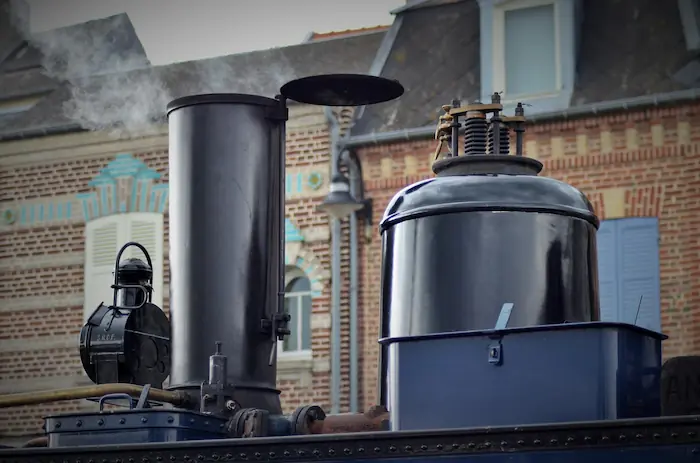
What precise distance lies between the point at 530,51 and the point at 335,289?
3.62 metres

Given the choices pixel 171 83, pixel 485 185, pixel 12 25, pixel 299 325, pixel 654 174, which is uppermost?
pixel 12 25

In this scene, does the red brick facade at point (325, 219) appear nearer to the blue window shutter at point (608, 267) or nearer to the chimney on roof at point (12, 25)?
the blue window shutter at point (608, 267)

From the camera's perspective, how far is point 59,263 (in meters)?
18.7

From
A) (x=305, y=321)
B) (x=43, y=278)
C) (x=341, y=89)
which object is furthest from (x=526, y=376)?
(x=43, y=278)

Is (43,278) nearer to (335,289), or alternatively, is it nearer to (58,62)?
(58,62)

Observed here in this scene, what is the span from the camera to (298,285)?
17.1 metres

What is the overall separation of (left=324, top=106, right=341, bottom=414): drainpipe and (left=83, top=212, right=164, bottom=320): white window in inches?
104

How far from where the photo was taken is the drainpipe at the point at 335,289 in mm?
16484

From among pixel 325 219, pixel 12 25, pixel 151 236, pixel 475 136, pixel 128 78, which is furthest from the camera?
pixel 12 25

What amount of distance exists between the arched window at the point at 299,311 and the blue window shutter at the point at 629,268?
375cm

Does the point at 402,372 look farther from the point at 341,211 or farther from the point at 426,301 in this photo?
the point at 341,211

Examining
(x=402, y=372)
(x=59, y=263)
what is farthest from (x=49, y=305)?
(x=402, y=372)

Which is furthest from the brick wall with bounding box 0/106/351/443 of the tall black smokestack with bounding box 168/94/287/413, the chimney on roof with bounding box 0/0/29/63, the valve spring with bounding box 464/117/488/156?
the valve spring with bounding box 464/117/488/156

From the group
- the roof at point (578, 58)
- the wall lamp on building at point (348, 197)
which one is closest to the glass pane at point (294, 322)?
the wall lamp on building at point (348, 197)
